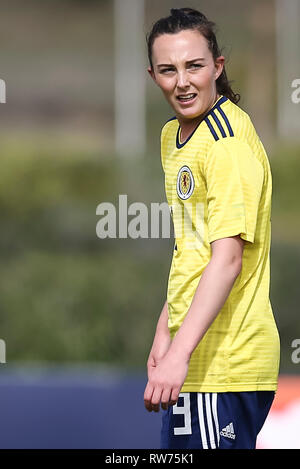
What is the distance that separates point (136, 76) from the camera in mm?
10359

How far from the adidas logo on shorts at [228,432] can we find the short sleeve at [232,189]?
1.27ft

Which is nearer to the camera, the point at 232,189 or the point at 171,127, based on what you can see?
the point at 232,189

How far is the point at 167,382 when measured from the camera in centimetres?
178

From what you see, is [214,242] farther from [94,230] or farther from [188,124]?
[94,230]

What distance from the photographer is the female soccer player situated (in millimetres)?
1849

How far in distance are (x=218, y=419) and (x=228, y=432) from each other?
0.03 m

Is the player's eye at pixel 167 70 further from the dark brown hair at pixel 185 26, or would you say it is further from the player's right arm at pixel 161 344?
the player's right arm at pixel 161 344

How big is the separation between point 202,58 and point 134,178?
17.8 feet

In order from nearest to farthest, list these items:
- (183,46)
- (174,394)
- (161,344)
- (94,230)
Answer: (174,394) < (183,46) < (161,344) < (94,230)

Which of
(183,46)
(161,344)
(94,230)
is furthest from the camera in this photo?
(94,230)

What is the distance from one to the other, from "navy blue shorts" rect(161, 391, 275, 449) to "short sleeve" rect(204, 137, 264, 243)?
13.1 inches

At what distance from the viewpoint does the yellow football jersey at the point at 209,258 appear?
6.11 ft

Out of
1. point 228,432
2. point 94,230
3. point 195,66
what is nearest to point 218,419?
point 228,432
